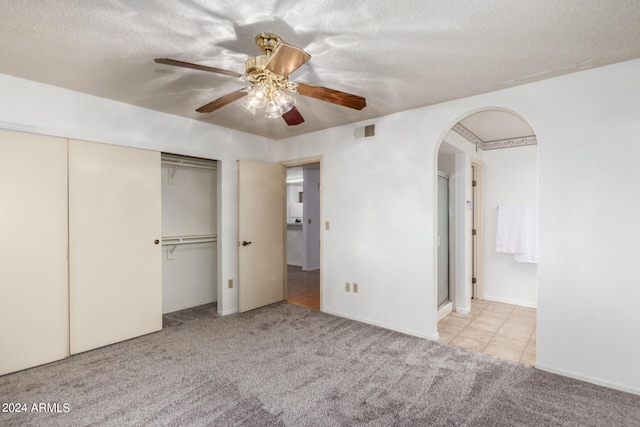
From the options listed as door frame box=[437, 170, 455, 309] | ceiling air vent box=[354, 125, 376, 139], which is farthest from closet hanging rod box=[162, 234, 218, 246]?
door frame box=[437, 170, 455, 309]

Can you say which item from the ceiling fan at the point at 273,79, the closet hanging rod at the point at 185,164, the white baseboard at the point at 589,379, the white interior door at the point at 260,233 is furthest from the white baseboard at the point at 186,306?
the white baseboard at the point at 589,379

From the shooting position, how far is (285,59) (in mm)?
1594

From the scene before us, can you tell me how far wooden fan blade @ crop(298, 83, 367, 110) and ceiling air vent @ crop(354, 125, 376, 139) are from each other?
144 cm

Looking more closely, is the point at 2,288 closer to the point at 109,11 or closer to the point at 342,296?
the point at 109,11

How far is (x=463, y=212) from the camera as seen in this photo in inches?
159

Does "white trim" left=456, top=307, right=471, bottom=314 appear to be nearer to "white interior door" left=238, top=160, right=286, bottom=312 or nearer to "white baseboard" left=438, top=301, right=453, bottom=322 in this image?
"white baseboard" left=438, top=301, right=453, bottom=322

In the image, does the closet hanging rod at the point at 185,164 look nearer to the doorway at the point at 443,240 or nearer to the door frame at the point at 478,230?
the doorway at the point at 443,240

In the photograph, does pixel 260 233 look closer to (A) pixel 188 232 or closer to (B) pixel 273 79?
(A) pixel 188 232

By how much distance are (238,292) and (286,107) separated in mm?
2737

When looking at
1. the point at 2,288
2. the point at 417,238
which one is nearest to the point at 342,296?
the point at 417,238

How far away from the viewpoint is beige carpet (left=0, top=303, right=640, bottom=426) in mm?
1927

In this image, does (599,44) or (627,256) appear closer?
(599,44)

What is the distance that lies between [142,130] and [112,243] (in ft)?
3.98

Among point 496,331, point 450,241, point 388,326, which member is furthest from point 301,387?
point 450,241
